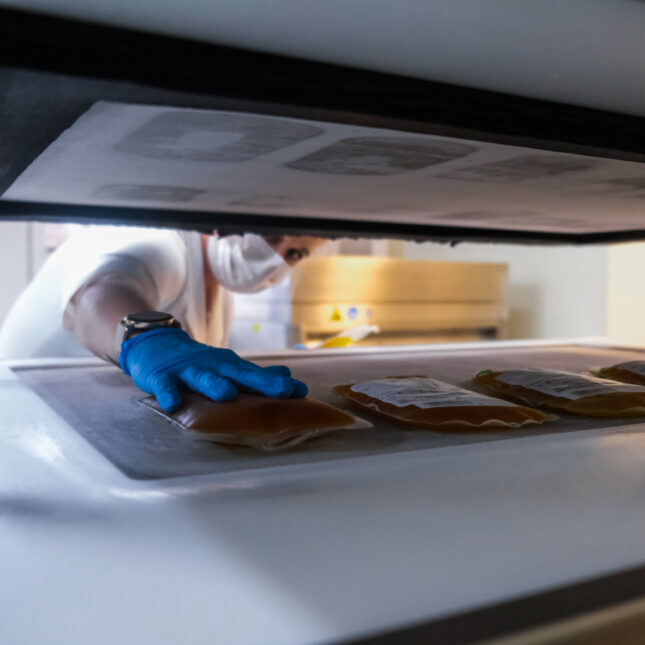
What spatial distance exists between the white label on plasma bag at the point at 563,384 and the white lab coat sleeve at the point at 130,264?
2.34 ft

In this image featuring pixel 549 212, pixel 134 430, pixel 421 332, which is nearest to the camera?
pixel 134 430

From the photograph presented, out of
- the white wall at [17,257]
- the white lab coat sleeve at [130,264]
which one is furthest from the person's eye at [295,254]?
the white wall at [17,257]

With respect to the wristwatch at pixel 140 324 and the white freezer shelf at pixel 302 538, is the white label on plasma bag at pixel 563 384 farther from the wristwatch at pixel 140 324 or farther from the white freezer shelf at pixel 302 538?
the wristwatch at pixel 140 324

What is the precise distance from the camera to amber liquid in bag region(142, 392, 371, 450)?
22.0 inches

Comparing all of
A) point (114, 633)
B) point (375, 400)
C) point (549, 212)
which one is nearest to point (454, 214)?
point (549, 212)

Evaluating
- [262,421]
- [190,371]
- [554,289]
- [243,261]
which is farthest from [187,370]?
[554,289]

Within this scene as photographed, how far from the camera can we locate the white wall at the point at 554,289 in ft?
8.89

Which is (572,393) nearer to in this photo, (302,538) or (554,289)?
(302,538)

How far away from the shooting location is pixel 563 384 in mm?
766

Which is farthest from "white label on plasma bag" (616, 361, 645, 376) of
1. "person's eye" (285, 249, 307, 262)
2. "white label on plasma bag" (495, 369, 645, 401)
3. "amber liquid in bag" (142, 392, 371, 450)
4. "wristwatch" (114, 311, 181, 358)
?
"person's eye" (285, 249, 307, 262)

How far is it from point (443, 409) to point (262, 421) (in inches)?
7.3

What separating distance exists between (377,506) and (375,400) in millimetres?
266

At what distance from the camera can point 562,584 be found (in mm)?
322

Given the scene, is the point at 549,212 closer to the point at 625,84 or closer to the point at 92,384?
the point at 625,84
